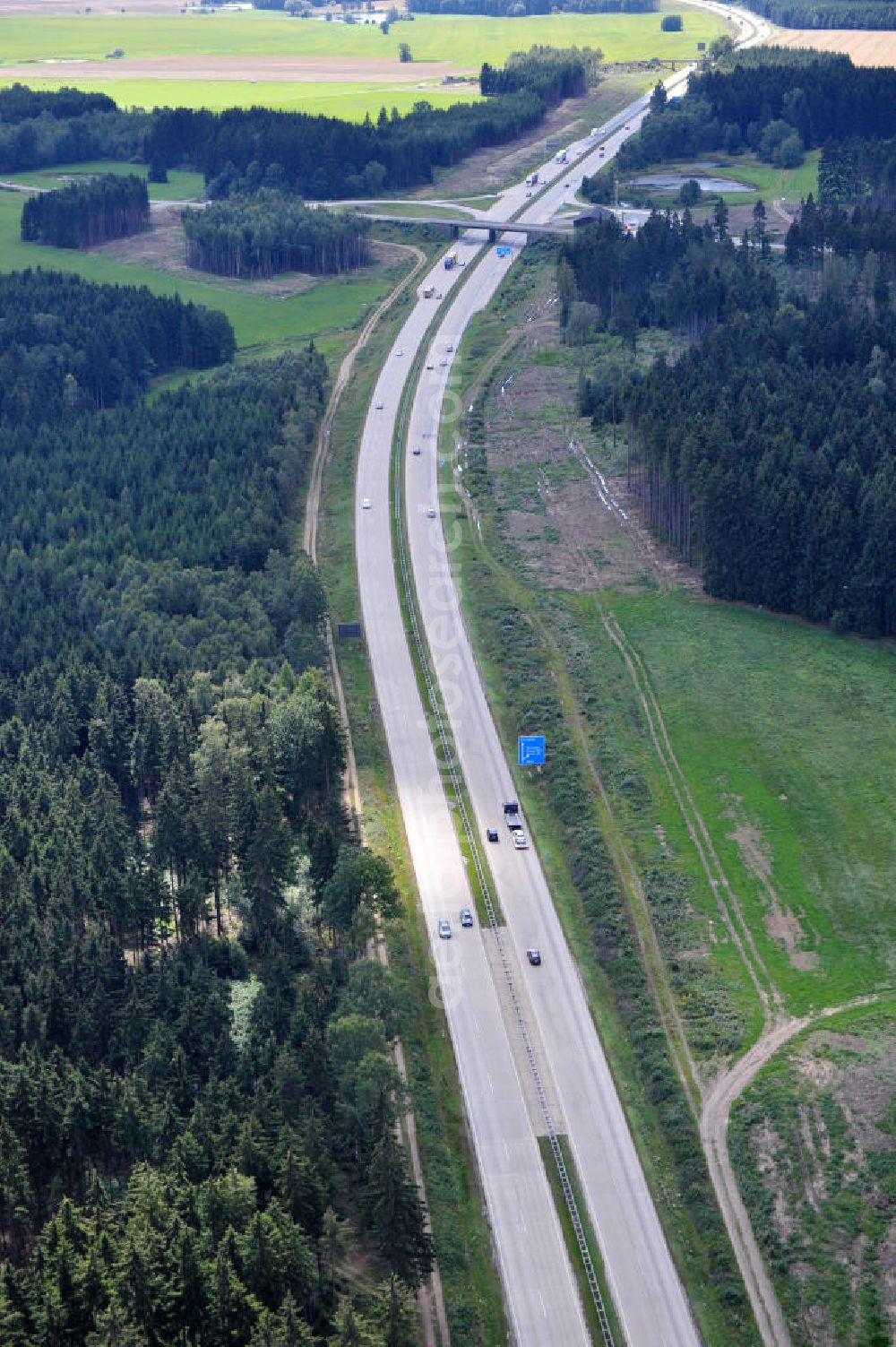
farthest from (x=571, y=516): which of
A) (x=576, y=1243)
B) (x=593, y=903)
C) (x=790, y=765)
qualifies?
(x=576, y=1243)

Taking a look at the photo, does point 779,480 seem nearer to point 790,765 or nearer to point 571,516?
point 571,516

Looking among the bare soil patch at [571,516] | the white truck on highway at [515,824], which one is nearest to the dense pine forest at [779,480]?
the bare soil patch at [571,516]

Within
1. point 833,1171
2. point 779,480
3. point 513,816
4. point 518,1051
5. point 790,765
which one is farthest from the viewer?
point 779,480

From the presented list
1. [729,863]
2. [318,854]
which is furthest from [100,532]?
[729,863]

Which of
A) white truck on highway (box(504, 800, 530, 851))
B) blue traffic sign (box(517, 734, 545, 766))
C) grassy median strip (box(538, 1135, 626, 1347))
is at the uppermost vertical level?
blue traffic sign (box(517, 734, 545, 766))

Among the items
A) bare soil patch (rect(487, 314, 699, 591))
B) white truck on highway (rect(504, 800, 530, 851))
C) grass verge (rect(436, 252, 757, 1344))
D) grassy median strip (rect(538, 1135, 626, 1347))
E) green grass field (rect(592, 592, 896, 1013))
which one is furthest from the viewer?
bare soil patch (rect(487, 314, 699, 591))

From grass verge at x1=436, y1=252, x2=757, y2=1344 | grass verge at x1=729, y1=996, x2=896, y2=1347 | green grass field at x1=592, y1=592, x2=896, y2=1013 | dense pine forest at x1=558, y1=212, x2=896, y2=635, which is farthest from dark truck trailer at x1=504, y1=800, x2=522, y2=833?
dense pine forest at x1=558, y1=212, x2=896, y2=635

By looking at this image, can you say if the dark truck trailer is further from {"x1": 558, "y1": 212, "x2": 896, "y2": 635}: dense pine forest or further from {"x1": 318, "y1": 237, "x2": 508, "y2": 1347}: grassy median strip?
{"x1": 558, "y1": 212, "x2": 896, "y2": 635}: dense pine forest
